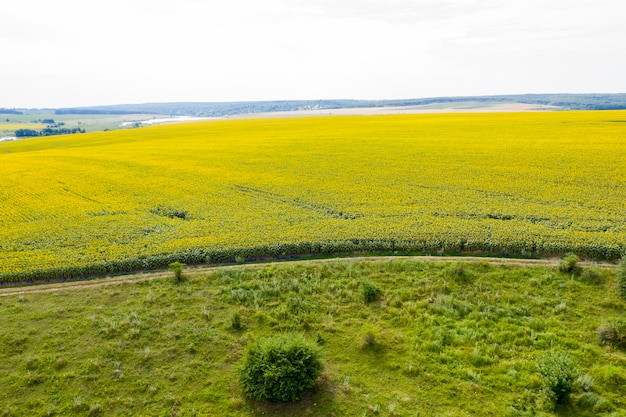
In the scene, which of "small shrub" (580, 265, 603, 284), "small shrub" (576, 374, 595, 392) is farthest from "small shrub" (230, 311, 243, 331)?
"small shrub" (580, 265, 603, 284)

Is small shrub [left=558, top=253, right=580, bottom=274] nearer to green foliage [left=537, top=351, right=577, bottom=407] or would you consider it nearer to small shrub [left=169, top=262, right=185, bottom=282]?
green foliage [left=537, top=351, right=577, bottom=407]

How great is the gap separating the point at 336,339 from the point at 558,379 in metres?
8.79

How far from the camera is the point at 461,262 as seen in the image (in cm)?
2425

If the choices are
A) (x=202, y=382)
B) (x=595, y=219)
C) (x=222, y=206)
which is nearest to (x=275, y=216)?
(x=222, y=206)

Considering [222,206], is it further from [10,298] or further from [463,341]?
[463,341]

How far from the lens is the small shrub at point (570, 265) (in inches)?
884

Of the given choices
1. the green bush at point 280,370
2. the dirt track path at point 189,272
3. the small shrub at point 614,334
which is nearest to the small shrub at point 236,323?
the green bush at point 280,370

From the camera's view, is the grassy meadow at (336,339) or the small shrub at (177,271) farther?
the small shrub at (177,271)

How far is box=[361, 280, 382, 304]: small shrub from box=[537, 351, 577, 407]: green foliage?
27.3ft

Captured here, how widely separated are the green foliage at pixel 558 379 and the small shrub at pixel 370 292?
8.31 metres

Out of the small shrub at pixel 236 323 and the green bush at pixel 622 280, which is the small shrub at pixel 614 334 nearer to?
the green bush at pixel 622 280

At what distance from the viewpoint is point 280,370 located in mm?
14367

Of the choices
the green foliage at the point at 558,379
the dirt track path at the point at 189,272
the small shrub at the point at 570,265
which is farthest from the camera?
the dirt track path at the point at 189,272

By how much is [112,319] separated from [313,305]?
408 inches
